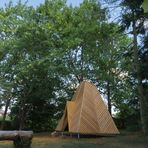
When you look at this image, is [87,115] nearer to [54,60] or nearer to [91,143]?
[91,143]

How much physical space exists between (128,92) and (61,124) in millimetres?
10424

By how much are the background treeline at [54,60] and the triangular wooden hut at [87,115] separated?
300cm

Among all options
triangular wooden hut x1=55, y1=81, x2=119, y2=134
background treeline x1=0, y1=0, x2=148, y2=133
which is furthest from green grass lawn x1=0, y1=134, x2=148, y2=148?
background treeline x1=0, y1=0, x2=148, y2=133

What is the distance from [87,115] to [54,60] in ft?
22.2

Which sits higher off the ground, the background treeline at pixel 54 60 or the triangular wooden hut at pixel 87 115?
the background treeline at pixel 54 60

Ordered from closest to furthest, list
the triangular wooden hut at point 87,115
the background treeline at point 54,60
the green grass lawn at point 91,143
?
the green grass lawn at point 91,143, the triangular wooden hut at point 87,115, the background treeline at point 54,60

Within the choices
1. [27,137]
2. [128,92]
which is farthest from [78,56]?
[27,137]

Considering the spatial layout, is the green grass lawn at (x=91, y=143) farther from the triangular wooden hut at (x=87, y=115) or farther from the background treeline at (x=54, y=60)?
the background treeline at (x=54, y=60)

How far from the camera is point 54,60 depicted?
1088 inches

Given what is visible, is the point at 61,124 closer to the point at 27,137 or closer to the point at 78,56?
the point at 78,56

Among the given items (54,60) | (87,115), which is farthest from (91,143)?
(54,60)

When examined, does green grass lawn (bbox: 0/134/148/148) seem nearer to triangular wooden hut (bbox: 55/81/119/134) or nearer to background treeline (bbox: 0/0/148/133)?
triangular wooden hut (bbox: 55/81/119/134)

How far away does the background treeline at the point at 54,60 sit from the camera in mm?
27078

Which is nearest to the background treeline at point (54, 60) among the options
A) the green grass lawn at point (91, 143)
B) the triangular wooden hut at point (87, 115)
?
the triangular wooden hut at point (87, 115)
